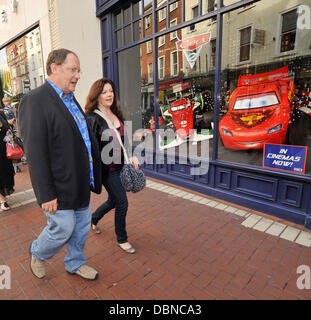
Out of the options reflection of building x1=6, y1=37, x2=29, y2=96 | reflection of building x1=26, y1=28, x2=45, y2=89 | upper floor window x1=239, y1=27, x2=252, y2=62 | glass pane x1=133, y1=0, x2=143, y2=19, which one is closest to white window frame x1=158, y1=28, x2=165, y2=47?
glass pane x1=133, y1=0, x2=143, y2=19

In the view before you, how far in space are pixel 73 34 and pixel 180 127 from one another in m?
3.58

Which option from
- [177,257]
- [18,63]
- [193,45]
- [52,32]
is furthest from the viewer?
[18,63]

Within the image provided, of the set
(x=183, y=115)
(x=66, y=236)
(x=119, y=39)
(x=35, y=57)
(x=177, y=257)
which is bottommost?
(x=177, y=257)

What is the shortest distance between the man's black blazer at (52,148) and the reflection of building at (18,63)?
287 inches

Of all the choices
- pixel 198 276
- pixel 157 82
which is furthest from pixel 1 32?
pixel 198 276

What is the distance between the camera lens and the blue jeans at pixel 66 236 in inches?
78.4

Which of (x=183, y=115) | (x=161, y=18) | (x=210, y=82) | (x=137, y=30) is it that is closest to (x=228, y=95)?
(x=210, y=82)

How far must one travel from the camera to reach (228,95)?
405 centimetres

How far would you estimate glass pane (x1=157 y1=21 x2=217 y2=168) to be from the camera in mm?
4309

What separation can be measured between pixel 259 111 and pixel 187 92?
1.50 m

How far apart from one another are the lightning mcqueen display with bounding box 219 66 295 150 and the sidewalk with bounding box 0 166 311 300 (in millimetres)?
1139

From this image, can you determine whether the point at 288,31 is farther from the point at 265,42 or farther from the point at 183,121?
the point at 183,121

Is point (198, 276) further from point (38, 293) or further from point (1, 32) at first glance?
point (1, 32)

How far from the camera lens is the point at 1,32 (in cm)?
841
